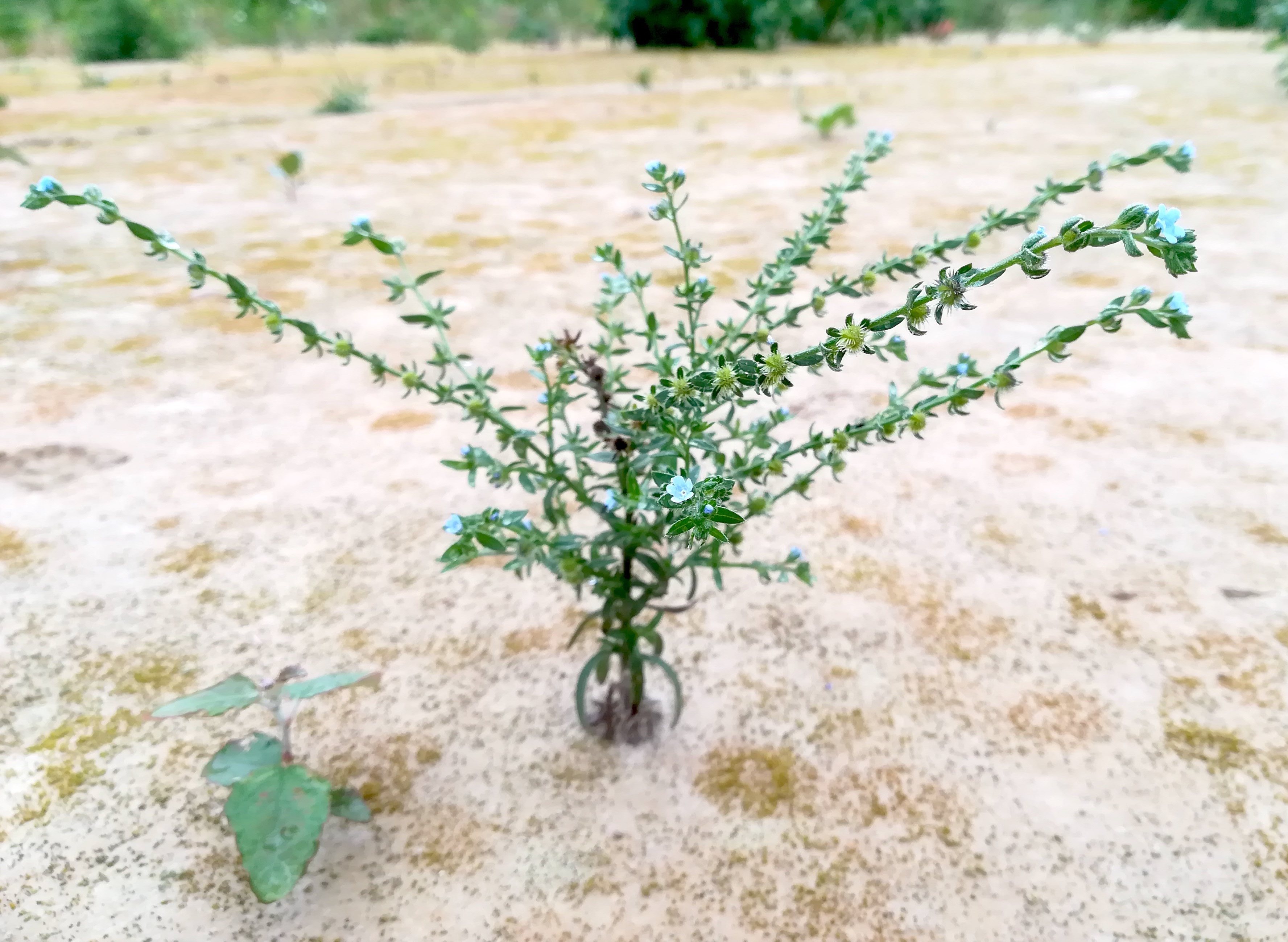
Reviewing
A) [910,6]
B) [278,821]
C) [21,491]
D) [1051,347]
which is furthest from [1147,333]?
[910,6]

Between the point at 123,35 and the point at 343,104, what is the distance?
5.31 m

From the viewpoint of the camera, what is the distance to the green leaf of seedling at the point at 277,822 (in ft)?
3.71

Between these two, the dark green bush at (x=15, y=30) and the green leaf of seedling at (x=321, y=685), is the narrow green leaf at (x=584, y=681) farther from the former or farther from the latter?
the dark green bush at (x=15, y=30)

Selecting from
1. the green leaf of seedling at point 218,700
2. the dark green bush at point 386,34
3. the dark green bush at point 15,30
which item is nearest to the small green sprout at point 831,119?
the green leaf of seedling at point 218,700

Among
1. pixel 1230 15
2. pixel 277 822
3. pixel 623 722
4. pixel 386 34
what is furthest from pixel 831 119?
pixel 1230 15

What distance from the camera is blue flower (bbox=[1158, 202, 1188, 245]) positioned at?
836 mm

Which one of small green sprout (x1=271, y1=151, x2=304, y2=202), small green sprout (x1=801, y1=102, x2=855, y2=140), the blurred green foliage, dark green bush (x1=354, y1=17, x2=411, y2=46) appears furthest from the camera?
dark green bush (x1=354, y1=17, x2=411, y2=46)

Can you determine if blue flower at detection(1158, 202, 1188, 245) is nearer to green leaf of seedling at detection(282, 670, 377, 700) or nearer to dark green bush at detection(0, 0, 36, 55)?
green leaf of seedling at detection(282, 670, 377, 700)

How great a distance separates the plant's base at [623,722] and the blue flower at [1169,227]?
3.11 ft

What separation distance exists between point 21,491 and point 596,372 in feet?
5.22

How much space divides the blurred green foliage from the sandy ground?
7.34m

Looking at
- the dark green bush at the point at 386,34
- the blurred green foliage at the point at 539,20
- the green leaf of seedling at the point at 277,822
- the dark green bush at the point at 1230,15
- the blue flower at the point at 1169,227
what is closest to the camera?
the blue flower at the point at 1169,227

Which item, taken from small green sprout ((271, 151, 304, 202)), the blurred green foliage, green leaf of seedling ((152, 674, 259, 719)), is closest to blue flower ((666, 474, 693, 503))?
green leaf of seedling ((152, 674, 259, 719))

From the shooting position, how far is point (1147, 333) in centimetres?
273
